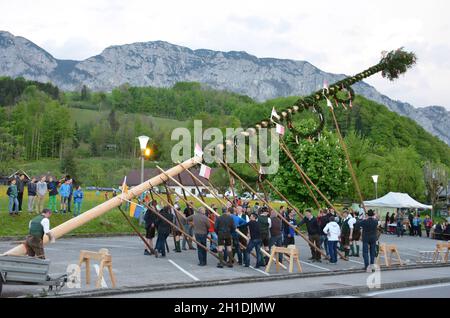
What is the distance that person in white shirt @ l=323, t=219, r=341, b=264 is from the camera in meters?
18.9

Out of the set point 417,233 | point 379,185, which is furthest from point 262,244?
point 379,185

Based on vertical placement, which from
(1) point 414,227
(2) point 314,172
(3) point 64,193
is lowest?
(1) point 414,227

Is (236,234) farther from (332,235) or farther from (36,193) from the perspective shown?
(36,193)

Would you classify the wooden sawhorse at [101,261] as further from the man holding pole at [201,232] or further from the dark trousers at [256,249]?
the dark trousers at [256,249]

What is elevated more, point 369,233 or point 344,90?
point 344,90

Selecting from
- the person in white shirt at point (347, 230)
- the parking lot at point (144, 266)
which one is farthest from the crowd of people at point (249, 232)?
the parking lot at point (144, 266)

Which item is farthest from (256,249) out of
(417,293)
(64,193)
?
(64,193)

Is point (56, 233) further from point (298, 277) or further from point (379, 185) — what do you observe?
point (379, 185)

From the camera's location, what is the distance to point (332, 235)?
62.2ft

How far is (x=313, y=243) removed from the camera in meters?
19.6

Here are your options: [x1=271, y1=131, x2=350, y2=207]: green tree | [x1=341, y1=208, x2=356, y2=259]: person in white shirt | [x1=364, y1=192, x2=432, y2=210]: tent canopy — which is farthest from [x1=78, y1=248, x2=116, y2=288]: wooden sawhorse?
[x1=271, y1=131, x2=350, y2=207]: green tree

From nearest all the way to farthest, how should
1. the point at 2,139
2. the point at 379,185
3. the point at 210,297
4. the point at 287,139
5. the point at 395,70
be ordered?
the point at 210,297 → the point at 395,70 → the point at 287,139 → the point at 379,185 → the point at 2,139

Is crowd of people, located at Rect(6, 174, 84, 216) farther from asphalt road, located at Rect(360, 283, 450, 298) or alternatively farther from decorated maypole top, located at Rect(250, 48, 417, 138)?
asphalt road, located at Rect(360, 283, 450, 298)
